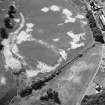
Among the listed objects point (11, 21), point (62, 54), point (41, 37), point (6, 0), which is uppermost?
point (6, 0)

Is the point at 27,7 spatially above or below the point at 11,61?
above

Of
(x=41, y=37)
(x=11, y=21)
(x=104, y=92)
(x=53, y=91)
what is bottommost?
(x=104, y=92)

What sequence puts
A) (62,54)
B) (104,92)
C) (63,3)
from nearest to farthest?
(104,92) < (62,54) < (63,3)

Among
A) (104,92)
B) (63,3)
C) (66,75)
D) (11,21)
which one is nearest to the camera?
(104,92)

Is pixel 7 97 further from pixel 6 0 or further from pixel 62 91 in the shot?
pixel 6 0

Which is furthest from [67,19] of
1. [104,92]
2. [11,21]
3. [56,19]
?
[104,92]

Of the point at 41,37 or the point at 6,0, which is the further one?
the point at 6,0

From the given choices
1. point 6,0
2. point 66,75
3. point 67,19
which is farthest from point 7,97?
point 6,0

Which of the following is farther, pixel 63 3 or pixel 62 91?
pixel 63 3

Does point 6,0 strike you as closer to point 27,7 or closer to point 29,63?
point 27,7
